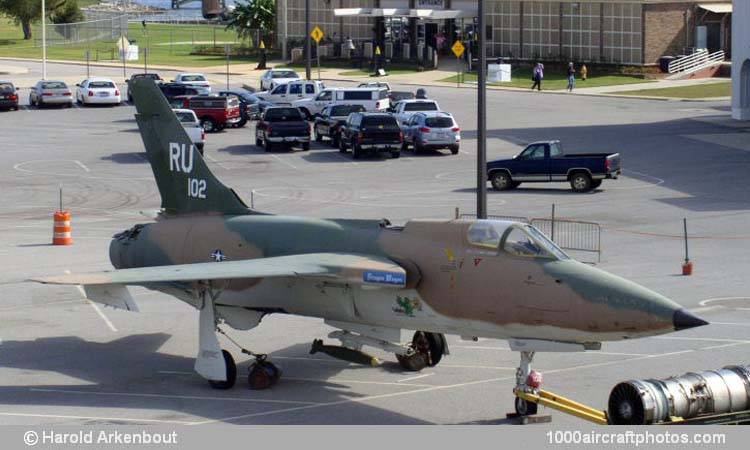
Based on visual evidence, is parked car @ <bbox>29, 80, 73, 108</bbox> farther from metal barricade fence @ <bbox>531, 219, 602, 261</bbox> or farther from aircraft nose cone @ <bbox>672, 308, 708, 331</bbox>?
aircraft nose cone @ <bbox>672, 308, 708, 331</bbox>

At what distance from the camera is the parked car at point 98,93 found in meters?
69.7

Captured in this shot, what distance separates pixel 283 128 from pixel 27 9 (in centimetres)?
6327

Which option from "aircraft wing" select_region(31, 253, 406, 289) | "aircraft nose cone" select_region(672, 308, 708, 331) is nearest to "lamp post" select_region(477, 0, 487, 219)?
"aircraft wing" select_region(31, 253, 406, 289)

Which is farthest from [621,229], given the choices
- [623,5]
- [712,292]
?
[623,5]

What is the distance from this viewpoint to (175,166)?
77.6 feet

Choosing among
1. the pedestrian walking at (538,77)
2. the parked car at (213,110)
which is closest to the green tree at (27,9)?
the pedestrian walking at (538,77)

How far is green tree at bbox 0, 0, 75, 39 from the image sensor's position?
108312 mm

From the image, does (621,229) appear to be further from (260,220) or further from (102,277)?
(102,277)

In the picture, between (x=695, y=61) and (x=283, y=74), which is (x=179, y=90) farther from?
(x=695, y=61)

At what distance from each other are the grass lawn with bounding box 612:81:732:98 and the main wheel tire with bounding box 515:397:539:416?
5662 cm

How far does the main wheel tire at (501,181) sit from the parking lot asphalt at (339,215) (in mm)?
445

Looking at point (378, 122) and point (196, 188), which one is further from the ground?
point (196, 188)

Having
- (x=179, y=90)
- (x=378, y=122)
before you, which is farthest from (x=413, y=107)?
(x=179, y=90)

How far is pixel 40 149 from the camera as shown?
5353 centimetres
